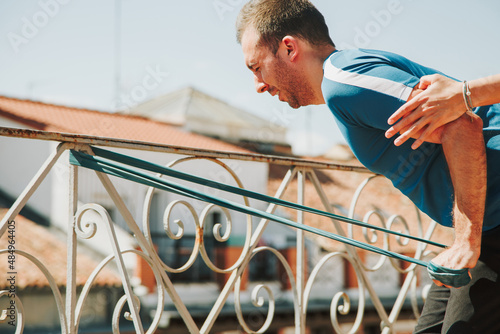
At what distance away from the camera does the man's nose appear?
152cm

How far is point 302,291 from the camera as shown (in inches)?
77.3

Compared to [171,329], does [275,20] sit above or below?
above

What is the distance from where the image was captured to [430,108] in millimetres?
1184

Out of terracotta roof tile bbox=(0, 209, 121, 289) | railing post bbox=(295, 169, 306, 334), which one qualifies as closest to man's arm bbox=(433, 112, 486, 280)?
railing post bbox=(295, 169, 306, 334)

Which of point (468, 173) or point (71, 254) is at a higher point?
point (468, 173)

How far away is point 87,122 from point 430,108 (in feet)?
60.2

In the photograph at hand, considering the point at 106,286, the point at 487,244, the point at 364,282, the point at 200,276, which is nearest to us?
the point at 487,244

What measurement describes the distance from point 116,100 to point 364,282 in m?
21.2

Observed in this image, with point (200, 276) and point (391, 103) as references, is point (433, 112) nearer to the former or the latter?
point (391, 103)

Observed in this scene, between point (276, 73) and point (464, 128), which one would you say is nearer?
point (464, 128)

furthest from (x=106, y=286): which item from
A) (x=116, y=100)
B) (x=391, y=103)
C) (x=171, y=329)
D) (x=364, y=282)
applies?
(x=391, y=103)

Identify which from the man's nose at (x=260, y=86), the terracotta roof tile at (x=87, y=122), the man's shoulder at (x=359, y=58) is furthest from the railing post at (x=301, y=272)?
the terracotta roof tile at (x=87, y=122)

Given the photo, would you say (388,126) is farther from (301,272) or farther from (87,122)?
(87,122)

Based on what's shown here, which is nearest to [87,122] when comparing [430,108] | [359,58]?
[359,58]
